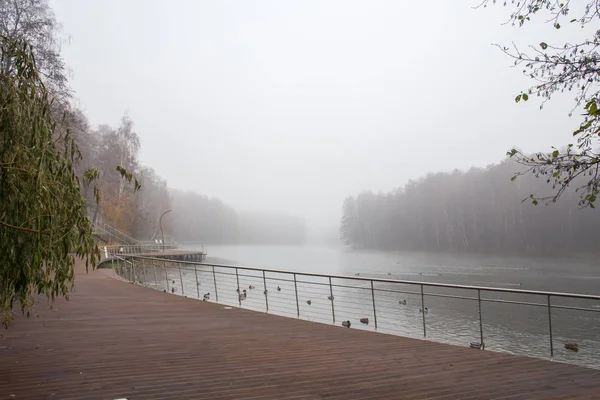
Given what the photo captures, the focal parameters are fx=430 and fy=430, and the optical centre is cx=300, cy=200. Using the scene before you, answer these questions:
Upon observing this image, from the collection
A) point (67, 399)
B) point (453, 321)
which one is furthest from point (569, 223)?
point (67, 399)

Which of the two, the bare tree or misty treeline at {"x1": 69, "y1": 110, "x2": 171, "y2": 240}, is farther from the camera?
misty treeline at {"x1": 69, "y1": 110, "x2": 171, "y2": 240}

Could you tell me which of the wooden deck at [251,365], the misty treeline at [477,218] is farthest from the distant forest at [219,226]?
the wooden deck at [251,365]

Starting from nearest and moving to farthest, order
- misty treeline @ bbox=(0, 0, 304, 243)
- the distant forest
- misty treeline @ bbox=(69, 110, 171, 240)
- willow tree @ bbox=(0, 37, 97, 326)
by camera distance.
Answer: willow tree @ bbox=(0, 37, 97, 326) → misty treeline @ bbox=(0, 0, 304, 243) → misty treeline @ bbox=(69, 110, 171, 240) → the distant forest

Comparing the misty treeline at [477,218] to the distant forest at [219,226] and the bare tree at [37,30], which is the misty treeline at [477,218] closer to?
the bare tree at [37,30]

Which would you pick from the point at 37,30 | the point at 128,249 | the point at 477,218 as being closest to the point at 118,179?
the point at 128,249

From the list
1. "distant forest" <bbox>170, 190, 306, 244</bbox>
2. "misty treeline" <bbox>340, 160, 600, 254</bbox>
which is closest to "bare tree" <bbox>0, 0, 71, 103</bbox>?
"misty treeline" <bbox>340, 160, 600, 254</bbox>

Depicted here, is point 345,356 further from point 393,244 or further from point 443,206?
point 393,244

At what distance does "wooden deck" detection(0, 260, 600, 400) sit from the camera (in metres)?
3.73

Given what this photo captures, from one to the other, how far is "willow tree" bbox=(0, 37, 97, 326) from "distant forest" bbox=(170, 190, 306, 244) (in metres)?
88.8

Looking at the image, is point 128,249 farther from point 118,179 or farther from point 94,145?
point 94,145

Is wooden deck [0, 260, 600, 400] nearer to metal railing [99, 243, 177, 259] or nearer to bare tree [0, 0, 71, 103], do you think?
bare tree [0, 0, 71, 103]

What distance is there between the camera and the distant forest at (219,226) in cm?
10864

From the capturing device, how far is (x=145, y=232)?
41.9 m

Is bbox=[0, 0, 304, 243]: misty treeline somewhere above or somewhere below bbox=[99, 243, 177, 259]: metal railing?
above
